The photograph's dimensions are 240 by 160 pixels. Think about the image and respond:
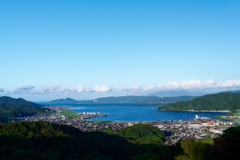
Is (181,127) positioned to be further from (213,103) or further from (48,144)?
(213,103)

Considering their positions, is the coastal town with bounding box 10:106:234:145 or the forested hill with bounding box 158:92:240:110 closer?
the coastal town with bounding box 10:106:234:145

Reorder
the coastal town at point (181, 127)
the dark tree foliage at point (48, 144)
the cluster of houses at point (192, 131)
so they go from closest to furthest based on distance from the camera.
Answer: the dark tree foliage at point (48, 144), the cluster of houses at point (192, 131), the coastal town at point (181, 127)

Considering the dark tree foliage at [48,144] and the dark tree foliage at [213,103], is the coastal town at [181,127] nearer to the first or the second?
the dark tree foliage at [48,144]

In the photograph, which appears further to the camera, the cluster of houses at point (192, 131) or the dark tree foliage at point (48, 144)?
the cluster of houses at point (192, 131)

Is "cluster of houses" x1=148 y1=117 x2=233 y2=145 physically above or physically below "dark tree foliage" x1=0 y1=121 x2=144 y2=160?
A: below

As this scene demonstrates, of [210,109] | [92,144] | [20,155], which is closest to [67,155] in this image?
[20,155]

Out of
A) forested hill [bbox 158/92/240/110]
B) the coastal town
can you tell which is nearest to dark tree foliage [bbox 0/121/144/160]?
the coastal town

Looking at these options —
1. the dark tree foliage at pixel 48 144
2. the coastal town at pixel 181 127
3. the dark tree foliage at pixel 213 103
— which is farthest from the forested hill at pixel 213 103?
the dark tree foliage at pixel 48 144

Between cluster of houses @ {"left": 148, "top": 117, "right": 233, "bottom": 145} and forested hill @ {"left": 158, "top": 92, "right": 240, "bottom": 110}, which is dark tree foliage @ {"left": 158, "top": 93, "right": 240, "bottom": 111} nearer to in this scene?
forested hill @ {"left": 158, "top": 92, "right": 240, "bottom": 110}
